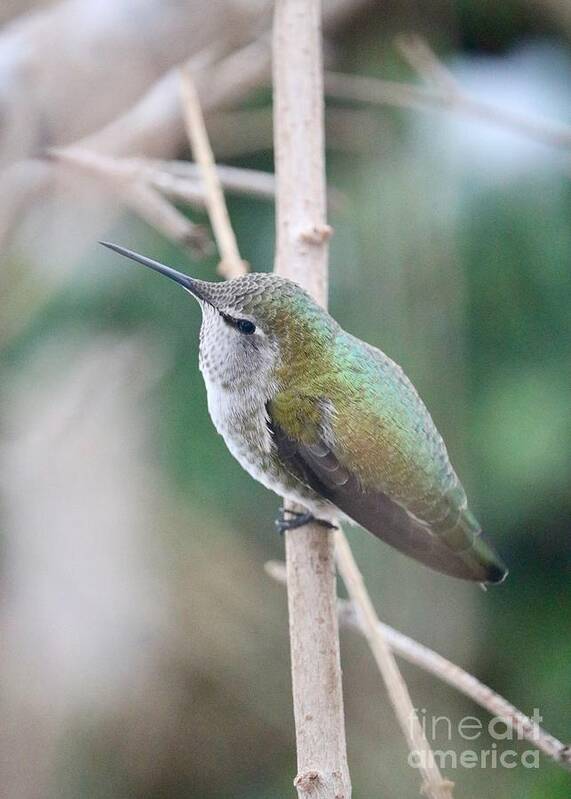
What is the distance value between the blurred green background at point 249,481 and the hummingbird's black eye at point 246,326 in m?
0.77

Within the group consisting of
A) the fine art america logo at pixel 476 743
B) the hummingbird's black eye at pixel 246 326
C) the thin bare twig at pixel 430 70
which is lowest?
the fine art america logo at pixel 476 743

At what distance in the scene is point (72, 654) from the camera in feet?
7.86

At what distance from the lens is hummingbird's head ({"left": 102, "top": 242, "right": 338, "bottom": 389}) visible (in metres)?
1.43

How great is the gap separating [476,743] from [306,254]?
1.11 meters

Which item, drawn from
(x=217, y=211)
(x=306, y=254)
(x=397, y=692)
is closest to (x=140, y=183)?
(x=217, y=211)

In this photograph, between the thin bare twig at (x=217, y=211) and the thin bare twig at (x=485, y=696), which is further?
the thin bare twig at (x=217, y=211)

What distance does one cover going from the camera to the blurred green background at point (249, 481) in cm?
213

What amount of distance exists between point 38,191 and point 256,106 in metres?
0.81

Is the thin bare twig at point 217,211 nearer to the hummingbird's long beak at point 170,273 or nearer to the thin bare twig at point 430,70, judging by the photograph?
the hummingbird's long beak at point 170,273

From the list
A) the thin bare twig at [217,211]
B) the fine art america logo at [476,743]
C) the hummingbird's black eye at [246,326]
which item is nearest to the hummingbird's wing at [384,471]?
the hummingbird's black eye at [246,326]

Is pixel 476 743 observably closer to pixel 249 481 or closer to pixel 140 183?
pixel 249 481

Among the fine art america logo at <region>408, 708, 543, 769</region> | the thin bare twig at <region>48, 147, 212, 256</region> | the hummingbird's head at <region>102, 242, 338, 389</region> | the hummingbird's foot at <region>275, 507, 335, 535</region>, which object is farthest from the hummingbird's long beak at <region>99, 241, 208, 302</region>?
the fine art america logo at <region>408, 708, 543, 769</region>

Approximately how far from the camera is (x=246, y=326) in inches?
57.4

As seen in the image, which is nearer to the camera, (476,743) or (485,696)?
(485,696)
